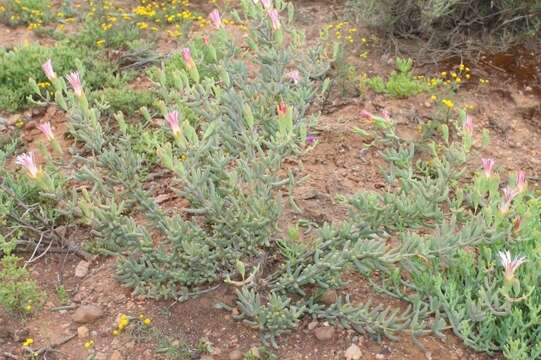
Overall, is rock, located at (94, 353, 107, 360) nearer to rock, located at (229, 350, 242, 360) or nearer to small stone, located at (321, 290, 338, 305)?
rock, located at (229, 350, 242, 360)

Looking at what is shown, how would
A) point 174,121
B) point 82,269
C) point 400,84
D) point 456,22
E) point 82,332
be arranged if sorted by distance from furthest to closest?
point 456,22 → point 400,84 → point 82,269 → point 82,332 → point 174,121

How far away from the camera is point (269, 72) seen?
3000mm

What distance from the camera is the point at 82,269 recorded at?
3.23 meters

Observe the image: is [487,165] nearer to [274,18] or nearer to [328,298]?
[328,298]

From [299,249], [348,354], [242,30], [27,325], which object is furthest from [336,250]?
[242,30]

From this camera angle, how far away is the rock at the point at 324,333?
2.80 meters

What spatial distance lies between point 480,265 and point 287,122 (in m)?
1.08

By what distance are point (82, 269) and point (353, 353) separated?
1372 millimetres

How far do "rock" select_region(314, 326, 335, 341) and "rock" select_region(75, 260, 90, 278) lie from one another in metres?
1.17

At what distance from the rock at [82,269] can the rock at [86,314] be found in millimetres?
291

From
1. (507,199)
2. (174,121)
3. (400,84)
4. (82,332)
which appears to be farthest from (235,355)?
(400,84)

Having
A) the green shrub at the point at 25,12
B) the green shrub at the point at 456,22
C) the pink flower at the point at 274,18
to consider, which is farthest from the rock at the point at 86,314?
the green shrub at the point at 25,12

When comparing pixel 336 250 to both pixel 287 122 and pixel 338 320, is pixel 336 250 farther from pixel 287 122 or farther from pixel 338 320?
pixel 287 122

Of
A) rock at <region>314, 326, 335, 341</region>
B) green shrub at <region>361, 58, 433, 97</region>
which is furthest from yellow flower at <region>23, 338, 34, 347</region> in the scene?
green shrub at <region>361, 58, 433, 97</region>
